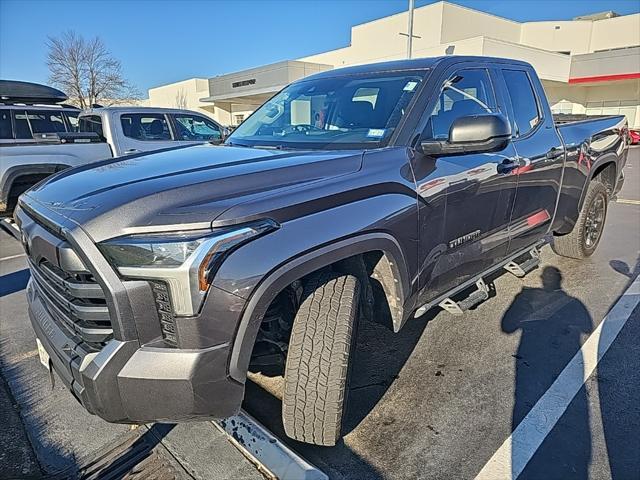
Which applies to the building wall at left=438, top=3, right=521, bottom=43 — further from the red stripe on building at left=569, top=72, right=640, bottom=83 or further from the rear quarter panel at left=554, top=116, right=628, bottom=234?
the rear quarter panel at left=554, top=116, right=628, bottom=234

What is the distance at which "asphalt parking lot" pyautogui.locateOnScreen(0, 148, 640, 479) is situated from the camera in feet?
7.09

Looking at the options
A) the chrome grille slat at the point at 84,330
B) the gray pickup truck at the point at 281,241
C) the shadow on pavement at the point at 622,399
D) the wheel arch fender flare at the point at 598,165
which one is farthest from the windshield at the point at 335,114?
the wheel arch fender flare at the point at 598,165

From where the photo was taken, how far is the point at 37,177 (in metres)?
6.62

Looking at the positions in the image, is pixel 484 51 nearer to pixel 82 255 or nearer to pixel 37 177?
pixel 37 177

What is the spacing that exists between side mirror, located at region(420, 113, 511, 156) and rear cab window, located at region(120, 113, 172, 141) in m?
6.23

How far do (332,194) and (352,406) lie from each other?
1370 millimetres

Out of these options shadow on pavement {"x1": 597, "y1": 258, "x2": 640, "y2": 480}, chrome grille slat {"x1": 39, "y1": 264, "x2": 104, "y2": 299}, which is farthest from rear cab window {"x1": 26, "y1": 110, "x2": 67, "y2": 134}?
shadow on pavement {"x1": 597, "y1": 258, "x2": 640, "y2": 480}

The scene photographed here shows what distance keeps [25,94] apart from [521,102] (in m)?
8.32

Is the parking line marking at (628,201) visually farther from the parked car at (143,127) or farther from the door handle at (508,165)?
the parked car at (143,127)

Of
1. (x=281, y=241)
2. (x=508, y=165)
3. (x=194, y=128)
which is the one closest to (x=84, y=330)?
(x=281, y=241)

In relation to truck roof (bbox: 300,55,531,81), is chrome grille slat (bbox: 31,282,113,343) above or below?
below

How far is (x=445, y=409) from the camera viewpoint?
2.56 m

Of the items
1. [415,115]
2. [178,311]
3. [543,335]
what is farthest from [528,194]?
[178,311]

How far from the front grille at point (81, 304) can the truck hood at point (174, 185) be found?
0.21 m
